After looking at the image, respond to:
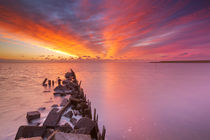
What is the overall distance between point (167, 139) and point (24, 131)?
27.0ft

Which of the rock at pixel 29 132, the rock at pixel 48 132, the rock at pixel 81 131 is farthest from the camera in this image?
the rock at pixel 48 132

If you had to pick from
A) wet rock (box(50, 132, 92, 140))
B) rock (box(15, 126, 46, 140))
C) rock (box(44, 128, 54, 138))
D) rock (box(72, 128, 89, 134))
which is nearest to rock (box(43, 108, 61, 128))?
rock (box(44, 128, 54, 138))

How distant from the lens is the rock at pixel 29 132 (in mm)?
4582

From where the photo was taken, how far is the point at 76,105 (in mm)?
9516

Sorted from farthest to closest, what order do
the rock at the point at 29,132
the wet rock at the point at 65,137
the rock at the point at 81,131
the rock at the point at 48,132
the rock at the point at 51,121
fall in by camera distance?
the rock at the point at 51,121
the rock at the point at 48,132
the rock at the point at 81,131
the rock at the point at 29,132
the wet rock at the point at 65,137

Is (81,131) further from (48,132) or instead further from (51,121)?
(51,121)

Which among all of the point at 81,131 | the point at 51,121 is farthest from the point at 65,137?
the point at 51,121

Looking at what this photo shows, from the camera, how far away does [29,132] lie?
4688 millimetres

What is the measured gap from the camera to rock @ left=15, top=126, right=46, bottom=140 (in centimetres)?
458

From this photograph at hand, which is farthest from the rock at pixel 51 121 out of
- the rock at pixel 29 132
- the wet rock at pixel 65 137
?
the wet rock at pixel 65 137

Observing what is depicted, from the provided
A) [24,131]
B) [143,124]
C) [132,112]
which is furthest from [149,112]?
[24,131]

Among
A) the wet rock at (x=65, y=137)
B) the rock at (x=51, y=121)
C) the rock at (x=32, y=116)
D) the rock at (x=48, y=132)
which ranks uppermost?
the wet rock at (x=65, y=137)

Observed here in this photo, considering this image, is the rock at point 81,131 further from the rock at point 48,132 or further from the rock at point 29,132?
the rock at point 29,132

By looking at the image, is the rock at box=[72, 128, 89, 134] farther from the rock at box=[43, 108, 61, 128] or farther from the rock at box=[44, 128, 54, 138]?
the rock at box=[43, 108, 61, 128]
